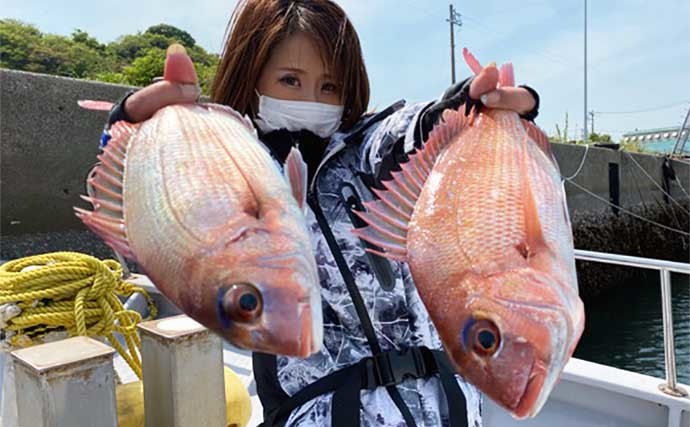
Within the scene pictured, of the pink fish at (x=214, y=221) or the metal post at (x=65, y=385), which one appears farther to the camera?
the metal post at (x=65, y=385)

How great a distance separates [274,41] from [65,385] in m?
1.18

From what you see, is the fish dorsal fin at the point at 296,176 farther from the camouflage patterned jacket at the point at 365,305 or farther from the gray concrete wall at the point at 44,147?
the gray concrete wall at the point at 44,147

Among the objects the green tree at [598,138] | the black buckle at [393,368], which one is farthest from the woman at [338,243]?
the green tree at [598,138]

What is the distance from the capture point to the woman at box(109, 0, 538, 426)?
1.38 m

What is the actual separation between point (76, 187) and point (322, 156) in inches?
209

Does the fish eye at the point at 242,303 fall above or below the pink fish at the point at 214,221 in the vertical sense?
below

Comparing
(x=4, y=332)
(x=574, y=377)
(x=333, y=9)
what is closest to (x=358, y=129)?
(x=333, y=9)

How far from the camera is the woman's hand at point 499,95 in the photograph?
1.07 metres

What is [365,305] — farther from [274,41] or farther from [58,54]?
[58,54]

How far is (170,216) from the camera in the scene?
0.84 meters

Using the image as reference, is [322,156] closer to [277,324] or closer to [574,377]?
[277,324]

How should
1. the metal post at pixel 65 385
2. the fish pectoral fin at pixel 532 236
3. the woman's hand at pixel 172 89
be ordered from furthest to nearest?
the metal post at pixel 65 385 < the woman's hand at pixel 172 89 < the fish pectoral fin at pixel 532 236

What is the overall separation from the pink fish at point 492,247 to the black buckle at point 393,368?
1.83 feet

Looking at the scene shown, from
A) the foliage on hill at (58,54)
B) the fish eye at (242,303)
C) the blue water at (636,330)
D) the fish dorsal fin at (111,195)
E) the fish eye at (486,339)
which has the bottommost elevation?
the blue water at (636,330)
